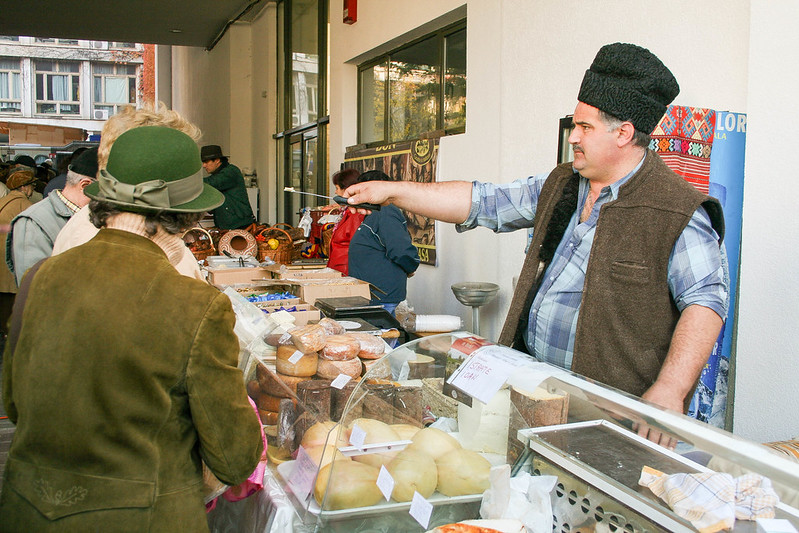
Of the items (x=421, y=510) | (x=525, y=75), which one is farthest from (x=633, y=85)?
(x=525, y=75)

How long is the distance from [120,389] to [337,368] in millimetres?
993

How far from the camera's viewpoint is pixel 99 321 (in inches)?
52.5

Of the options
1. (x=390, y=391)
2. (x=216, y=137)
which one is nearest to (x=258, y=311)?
(x=390, y=391)

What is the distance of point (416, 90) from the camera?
6.43 meters

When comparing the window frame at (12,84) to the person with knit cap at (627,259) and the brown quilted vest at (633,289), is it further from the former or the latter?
the brown quilted vest at (633,289)

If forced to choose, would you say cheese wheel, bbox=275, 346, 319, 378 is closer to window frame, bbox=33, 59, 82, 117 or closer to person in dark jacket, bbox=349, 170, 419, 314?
person in dark jacket, bbox=349, 170, 419, 314

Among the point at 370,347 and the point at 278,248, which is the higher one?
the point at 278,248

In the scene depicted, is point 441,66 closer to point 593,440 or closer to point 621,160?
point 621,160

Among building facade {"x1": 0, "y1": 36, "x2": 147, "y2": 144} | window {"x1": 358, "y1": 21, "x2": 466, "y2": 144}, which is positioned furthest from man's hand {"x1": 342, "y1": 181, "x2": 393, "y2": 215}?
building facade {"x1": 0, "y1": 36, "x2": 147, "y2": 144}

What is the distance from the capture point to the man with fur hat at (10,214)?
5512 mm

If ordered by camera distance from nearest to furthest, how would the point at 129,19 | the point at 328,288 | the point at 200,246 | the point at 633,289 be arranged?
the point at 633,289, the point at 328,288, the point at 200,246, the point at 129,19

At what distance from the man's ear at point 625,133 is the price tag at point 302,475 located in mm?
1338

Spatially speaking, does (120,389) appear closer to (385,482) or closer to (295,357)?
(385,482)

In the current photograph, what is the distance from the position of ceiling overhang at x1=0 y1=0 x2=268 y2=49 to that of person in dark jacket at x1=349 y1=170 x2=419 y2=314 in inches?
314
